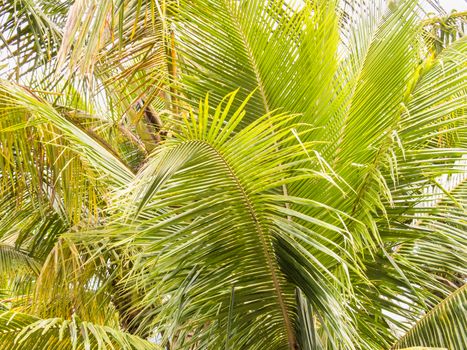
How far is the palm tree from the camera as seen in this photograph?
2826 millimetres

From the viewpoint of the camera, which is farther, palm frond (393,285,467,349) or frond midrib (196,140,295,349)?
palm frond (393,285,467,349)

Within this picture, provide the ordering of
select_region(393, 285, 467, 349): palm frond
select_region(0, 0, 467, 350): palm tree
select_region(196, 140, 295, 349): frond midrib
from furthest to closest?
select_region(393, 285, 467, 349): palm frond < select_region(0, 0, 467, 350): palm tree < select_region(196, 140, 295, 349): frond midrib

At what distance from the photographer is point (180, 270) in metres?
3.01

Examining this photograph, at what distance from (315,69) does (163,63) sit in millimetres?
1081

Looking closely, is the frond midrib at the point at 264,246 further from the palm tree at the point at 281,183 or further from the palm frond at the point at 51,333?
the palm frond at the point at 51,333

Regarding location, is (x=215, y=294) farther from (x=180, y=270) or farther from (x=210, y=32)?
(x=210, y=32)

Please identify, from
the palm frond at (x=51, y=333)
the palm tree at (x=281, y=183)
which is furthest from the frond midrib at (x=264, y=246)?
the palm frond at (x=51, y=333)

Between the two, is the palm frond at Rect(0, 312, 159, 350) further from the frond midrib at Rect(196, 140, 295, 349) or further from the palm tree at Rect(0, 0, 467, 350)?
the frond midrib at Rect(196, 140, 295, 349)

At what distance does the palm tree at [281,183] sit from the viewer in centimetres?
283

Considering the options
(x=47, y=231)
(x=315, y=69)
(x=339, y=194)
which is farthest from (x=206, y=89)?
(x=47, y=231)

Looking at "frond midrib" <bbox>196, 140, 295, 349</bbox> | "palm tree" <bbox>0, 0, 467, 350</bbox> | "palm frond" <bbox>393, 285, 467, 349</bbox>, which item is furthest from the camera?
"palm frond" <bbox>393, 285, 467, 349</bbox>

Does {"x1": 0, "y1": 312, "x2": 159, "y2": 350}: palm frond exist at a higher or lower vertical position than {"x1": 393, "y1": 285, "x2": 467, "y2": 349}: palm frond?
higher

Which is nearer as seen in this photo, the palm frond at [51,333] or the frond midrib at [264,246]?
the frond midrib at [264,246]

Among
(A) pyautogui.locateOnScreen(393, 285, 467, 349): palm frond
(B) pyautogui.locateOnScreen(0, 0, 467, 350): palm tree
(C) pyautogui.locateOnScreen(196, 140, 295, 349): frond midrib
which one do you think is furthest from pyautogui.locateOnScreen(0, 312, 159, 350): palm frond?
(A) pyautogui.locateOnScreen(393, 285, 467, 349): palm frond
